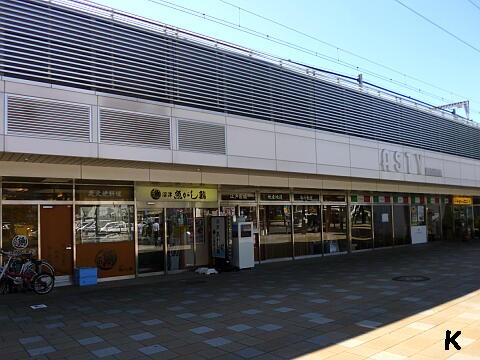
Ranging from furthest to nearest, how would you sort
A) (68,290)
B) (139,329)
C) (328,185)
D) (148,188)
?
(328,185) → (148,188) → (68,290) → (139,329)

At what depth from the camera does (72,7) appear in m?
9.99

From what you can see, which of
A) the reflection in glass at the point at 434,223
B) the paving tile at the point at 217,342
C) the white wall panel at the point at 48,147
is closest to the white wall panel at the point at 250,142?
the white wall panel at the point at 48,147

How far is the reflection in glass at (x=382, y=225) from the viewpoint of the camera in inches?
813

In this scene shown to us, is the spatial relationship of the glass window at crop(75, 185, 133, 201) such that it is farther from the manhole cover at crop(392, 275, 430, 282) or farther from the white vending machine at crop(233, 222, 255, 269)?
the manhole cover at crop(392, 275, 430, 282)

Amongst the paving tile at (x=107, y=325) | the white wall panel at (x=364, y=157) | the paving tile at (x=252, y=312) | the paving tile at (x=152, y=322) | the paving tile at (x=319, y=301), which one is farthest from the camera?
the white wall panel at (x=364, y=157)

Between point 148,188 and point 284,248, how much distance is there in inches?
232

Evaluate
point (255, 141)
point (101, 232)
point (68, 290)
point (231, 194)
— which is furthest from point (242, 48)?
point (68, 290)

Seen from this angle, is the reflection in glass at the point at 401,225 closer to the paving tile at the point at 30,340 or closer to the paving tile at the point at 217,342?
the paving tile at the point at 217,342

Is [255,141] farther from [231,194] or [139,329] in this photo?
[139,329]

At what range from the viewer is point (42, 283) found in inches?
396

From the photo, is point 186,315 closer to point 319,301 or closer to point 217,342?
point 217,342

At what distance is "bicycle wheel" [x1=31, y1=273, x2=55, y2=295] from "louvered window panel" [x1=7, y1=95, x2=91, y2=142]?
10.7ft

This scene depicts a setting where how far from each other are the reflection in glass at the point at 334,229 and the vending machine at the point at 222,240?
550 cm

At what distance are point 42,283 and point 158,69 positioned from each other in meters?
5.88
